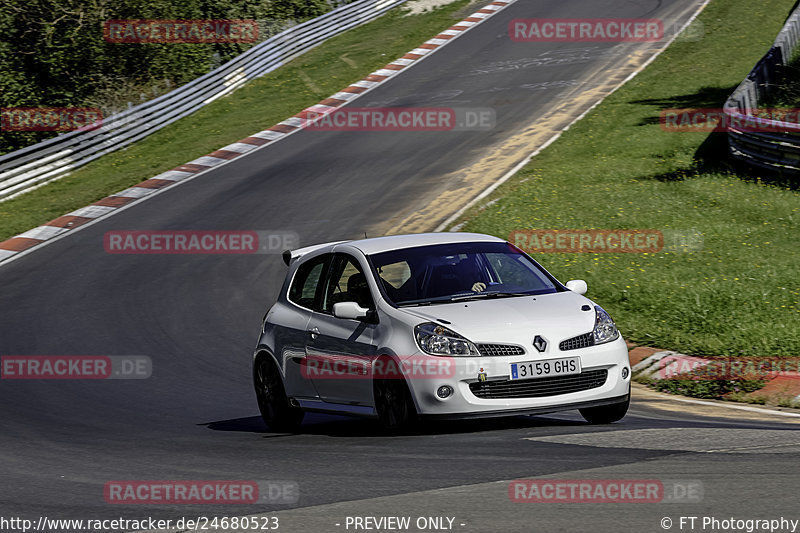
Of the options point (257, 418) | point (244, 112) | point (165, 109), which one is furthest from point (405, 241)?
point (165, 109)

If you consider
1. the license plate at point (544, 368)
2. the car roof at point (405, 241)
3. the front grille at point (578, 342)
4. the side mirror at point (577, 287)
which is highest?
the car roof at point (405, 241)

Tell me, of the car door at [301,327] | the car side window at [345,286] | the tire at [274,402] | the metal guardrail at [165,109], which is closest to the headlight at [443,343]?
the car side window at [345,286]

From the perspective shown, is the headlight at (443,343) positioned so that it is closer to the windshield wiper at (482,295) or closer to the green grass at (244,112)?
the windshield wiper at (482,295)

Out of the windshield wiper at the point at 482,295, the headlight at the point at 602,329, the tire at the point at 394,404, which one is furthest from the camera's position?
the windshield wiper at the point at 482,295

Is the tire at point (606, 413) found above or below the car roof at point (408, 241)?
below

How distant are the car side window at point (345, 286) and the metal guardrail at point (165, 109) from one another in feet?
67.6

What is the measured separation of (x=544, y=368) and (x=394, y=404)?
1.18 metres

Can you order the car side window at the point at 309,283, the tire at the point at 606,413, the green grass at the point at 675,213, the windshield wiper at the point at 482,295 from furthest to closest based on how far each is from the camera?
1. the green grass at the point at 675,213
2. the car side window at the point at 309,283
3. the windshield wiper at the point at 482,295
4. the tire at the point at 606,413

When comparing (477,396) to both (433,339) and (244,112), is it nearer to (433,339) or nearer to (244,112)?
(433,339)

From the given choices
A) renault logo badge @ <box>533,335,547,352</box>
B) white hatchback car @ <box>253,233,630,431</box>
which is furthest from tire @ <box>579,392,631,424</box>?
renault logo badge @ <box>533,335,547,352</box>

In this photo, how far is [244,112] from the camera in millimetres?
34250

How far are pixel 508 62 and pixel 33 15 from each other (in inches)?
588

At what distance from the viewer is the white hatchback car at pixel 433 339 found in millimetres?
8469

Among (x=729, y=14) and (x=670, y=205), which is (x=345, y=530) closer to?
(x=670, y=205)
